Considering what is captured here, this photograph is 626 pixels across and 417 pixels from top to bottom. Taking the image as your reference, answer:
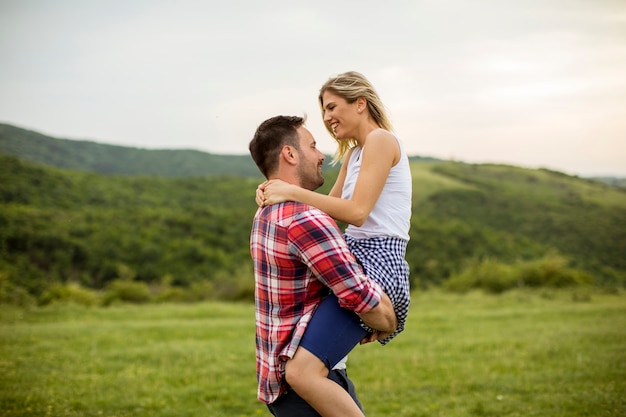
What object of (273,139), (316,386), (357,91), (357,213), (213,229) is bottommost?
(213,229)

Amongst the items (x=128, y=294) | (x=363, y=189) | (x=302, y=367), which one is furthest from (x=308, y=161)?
(x=128, y=294)

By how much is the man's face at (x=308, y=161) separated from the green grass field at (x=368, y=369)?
4948 mm

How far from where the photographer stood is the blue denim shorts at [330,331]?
305 cm

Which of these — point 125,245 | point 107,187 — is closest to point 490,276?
point 125,245

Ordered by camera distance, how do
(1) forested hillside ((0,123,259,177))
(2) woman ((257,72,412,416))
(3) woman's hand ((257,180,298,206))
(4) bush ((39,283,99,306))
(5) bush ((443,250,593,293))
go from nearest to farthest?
(2) woman ((257,72,412,416)) < (3) woman's hand ((257,180,298,206)) < (4) bush ((39,283,99,306)) < (5) bush ((443,250,593,293)) < (1) forested hillside ((0,123,259,177))

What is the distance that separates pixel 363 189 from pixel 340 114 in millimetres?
637

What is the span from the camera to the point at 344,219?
3.22m

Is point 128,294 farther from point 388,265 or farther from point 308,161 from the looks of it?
point 388,265

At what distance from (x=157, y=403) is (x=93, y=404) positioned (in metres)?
0.82

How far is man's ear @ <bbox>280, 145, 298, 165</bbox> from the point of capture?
3.34 meters

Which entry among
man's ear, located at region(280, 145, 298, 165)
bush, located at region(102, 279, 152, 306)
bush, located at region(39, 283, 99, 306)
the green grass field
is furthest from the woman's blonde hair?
bush, located at region(102, 279, 152, 306)

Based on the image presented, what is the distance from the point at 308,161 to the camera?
337 centimetres

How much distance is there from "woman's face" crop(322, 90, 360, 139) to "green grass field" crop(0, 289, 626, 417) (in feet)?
15.9

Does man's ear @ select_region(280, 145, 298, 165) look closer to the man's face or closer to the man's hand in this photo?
the man's face
